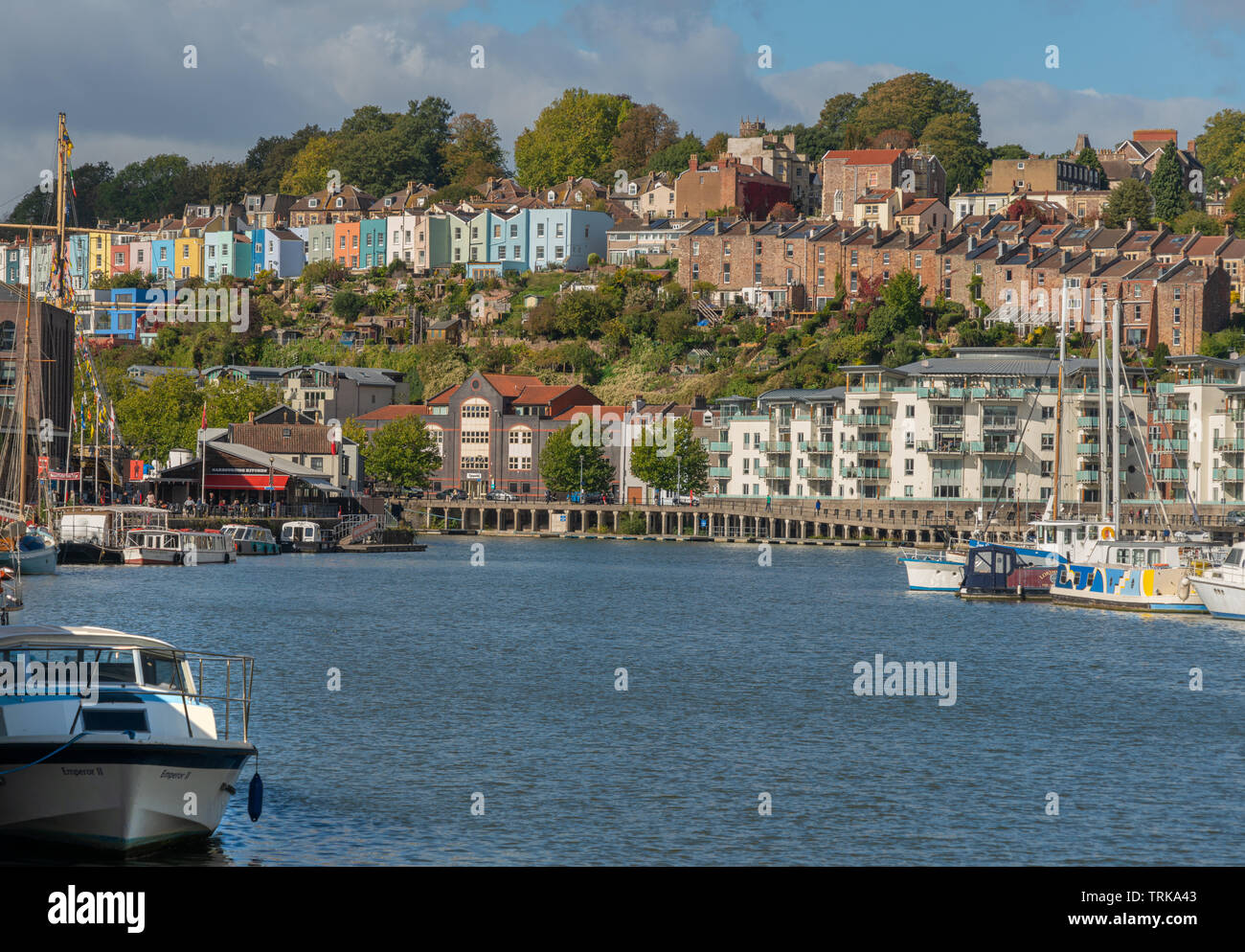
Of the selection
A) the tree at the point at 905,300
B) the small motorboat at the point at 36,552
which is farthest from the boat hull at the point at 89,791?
the tree at the point at 905,300

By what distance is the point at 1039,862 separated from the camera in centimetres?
2586

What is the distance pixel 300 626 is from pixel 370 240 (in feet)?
466

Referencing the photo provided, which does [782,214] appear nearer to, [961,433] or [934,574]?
[961,433]

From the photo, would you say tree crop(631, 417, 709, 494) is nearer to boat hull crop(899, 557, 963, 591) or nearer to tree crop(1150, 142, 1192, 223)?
tree crop(1150, 142, 1192, 223)

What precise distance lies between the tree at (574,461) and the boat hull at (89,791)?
121 m

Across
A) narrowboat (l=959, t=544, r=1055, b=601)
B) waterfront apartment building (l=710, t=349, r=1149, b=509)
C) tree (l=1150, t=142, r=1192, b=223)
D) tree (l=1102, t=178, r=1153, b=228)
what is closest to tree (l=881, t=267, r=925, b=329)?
waterfront apartment building (l=710, t=349, r=1149, b=509)

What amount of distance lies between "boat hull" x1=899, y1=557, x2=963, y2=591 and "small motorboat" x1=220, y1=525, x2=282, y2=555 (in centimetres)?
4441

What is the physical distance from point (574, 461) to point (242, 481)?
113 feet

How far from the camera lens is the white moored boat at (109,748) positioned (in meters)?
22.5

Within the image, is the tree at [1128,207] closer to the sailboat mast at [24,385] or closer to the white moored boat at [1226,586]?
the white moored boat at [1226,586]

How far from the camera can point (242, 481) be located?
118375 mm

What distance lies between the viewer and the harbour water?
26969 millimetres

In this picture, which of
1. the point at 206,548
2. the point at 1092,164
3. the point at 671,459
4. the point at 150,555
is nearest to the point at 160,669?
the point at 150,555

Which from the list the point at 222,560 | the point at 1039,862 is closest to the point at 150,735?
the point at 1039,862
